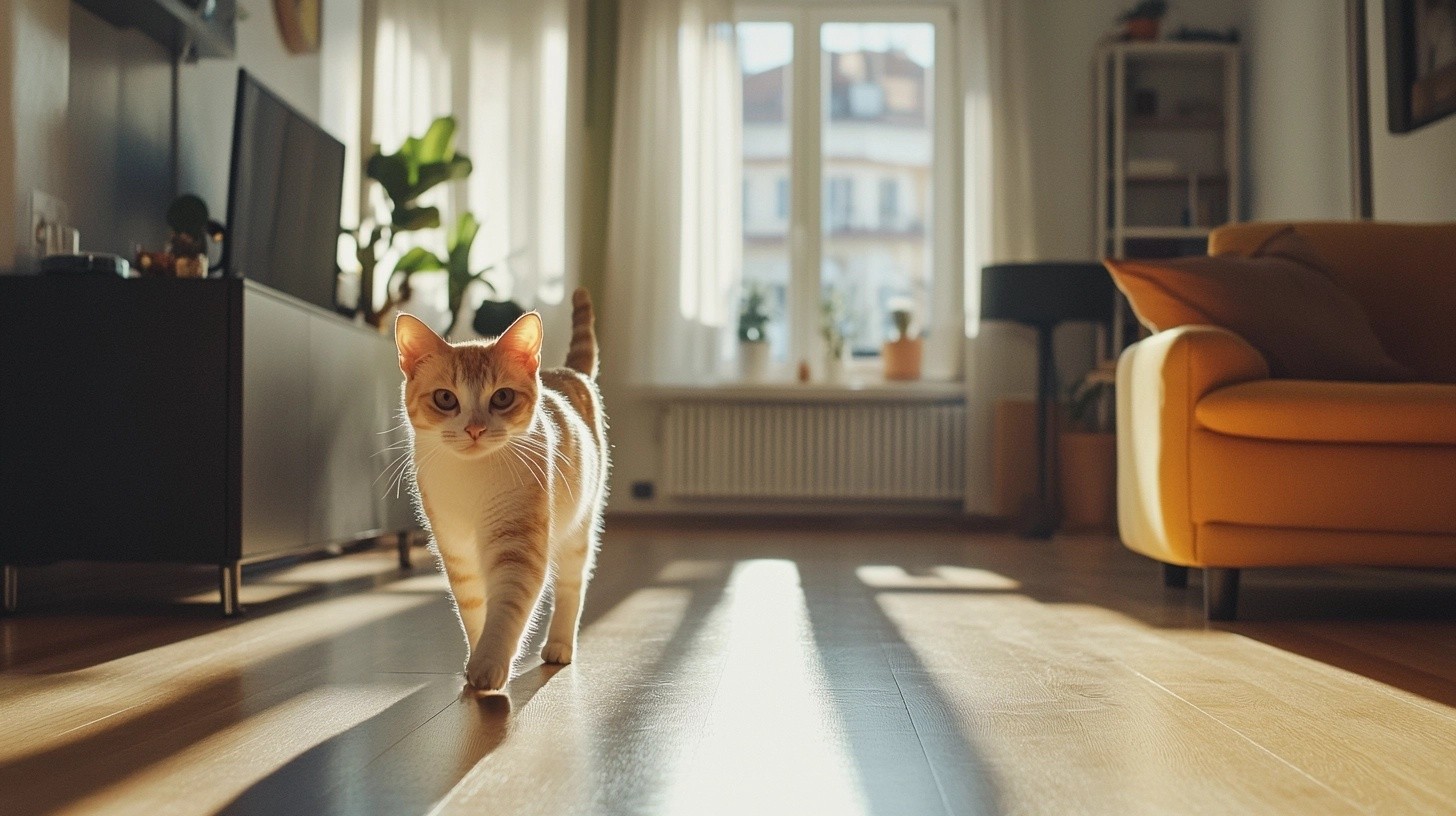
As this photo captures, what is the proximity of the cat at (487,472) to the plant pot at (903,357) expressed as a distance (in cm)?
391

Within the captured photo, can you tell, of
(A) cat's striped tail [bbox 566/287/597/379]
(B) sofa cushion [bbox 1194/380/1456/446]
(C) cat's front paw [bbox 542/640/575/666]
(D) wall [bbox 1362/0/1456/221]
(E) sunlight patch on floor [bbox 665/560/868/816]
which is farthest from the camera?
(D) wall [bbox 1362/0/1456/221]

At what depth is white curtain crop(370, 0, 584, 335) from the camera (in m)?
5.45

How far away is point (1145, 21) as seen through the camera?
5.39 meters

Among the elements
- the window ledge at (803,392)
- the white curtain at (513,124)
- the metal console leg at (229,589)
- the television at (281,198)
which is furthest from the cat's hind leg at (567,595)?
the white curtain at (513,124)

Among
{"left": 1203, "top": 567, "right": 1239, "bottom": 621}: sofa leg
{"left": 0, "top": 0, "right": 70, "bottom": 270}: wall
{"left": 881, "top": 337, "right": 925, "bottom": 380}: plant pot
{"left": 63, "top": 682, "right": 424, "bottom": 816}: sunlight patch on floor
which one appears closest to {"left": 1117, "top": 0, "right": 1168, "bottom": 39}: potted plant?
{"left": 881, "top": 337, "right": 925, "bottom": 380}: plant pot

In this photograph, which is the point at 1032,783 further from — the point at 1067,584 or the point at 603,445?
the point at 1067,584

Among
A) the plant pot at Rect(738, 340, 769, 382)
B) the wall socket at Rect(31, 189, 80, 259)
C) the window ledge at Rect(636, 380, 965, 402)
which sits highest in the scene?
the wall socket at Rect(31, 189, 80, 259)

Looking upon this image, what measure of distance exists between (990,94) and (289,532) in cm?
388

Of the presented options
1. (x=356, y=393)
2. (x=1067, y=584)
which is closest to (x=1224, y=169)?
(x=1067, y=584)

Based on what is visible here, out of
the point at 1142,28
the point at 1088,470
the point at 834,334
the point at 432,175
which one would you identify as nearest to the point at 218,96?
the point at 432,175

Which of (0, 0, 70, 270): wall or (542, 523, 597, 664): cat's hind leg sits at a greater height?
(0, 0, 70, 270): wall

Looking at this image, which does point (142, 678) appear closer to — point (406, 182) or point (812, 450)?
point (406, 182)

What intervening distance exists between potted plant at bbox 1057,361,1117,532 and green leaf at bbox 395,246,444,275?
2.71 m

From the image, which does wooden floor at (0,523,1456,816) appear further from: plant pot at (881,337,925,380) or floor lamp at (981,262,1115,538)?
plant pot at (881,337,925,380)
